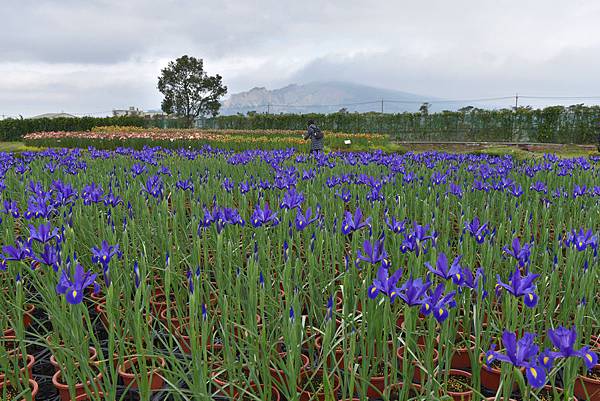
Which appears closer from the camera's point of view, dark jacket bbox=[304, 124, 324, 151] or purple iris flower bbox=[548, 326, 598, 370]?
purple iris flower bbox=[548, 326, 598, 370]

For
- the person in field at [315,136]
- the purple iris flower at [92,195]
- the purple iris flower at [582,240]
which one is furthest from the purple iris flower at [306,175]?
the person in field at [315,136]

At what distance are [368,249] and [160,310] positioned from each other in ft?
5.97

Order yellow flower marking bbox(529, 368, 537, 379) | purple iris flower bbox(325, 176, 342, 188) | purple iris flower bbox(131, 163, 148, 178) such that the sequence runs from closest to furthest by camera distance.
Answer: yellow flower marking bbox(529, 368, 537, 379), purple iris flower bbox(325, 176, 342, 188), purple iris flower bbox(131, 163, 148, 178)

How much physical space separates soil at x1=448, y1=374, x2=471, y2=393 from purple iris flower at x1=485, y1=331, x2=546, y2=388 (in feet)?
3.41

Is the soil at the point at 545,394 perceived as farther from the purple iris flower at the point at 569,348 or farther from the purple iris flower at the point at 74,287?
the purple iris flower at the point at 74,287

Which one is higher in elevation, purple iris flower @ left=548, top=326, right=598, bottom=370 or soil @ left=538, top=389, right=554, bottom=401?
purple iris flower @ left=548, top=326, right=598, bottom=370

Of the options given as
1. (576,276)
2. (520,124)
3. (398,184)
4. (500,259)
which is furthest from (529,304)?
(520,124)

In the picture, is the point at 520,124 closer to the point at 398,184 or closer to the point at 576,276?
the point at 398,184

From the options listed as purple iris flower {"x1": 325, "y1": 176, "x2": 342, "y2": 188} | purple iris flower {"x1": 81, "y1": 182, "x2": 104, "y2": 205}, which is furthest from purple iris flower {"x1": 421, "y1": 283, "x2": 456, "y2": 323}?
purple iris flower {"x1": 325, "y1": 176, "x2": 342, "y2": 188}

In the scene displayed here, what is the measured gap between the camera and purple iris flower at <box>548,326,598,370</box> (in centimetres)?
149

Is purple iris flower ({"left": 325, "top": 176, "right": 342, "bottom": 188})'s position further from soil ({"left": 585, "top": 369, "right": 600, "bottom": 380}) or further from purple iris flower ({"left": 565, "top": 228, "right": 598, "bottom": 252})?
soil ({"left": 585, "top": 369, "right": 600, "bottom": 380})

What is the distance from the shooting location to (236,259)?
3.50 meters

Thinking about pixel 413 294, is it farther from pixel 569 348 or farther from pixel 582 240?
pixel 582 240

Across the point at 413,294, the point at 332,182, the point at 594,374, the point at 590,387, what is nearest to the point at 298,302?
the point at 413,294
